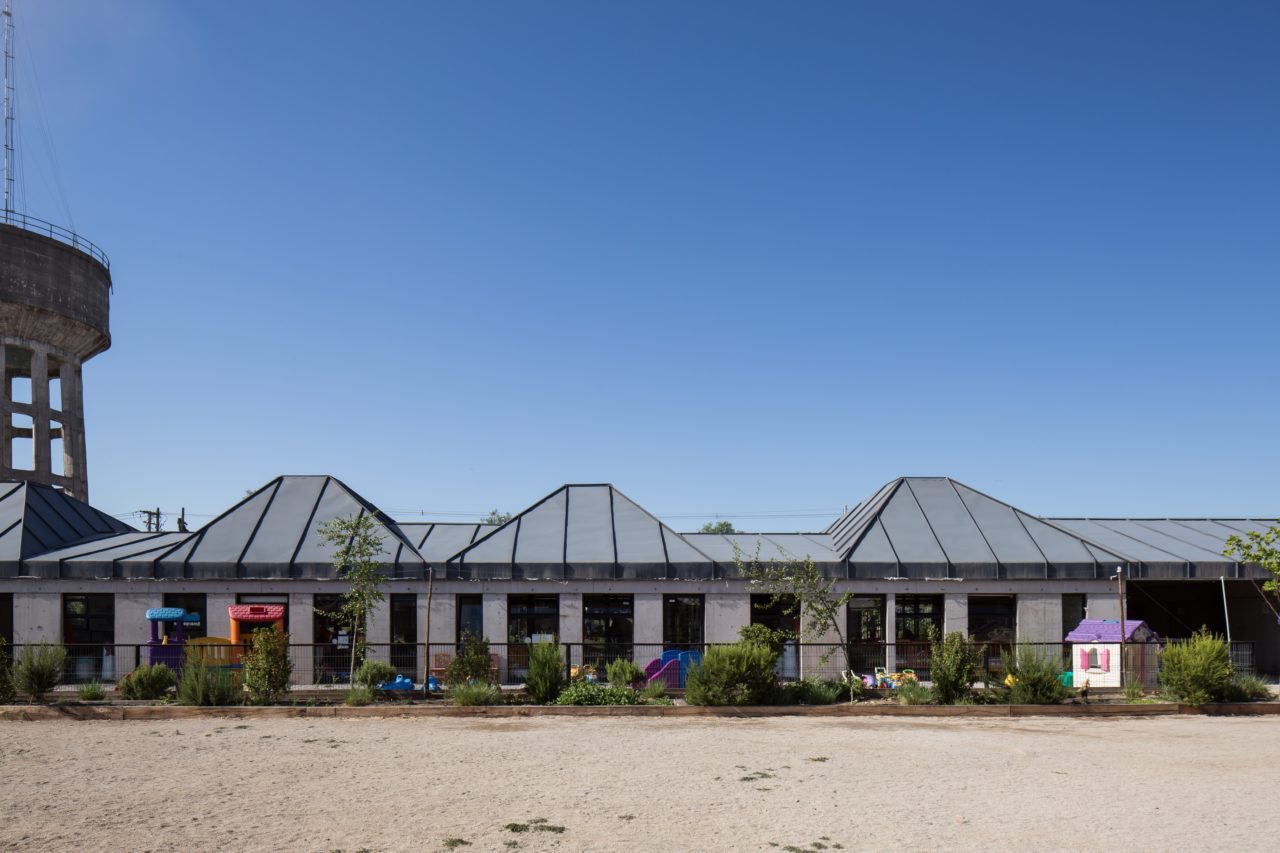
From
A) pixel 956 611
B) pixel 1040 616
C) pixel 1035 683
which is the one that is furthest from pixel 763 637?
pixel 1040 616

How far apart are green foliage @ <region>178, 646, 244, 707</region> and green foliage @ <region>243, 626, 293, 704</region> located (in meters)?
0.34

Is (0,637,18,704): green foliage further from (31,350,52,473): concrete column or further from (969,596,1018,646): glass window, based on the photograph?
(969,596,1018,646): glass window

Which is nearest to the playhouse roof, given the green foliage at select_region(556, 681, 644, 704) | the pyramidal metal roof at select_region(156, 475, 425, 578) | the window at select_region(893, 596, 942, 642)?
the window at select_region(893, 596, 942, 642)

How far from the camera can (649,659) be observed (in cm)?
2717

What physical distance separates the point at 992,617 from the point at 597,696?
14926mm

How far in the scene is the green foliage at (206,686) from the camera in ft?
70.3

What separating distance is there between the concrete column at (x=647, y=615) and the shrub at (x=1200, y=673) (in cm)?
1403

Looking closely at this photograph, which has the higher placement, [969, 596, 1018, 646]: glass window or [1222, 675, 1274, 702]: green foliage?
[969, 596, 1018, 646]: glass window

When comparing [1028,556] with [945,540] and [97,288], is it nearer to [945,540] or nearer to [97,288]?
[945,540]

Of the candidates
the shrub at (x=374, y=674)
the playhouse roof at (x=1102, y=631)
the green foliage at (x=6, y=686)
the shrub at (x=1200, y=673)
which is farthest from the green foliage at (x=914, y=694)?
the green foliage at (x=6, y=686)

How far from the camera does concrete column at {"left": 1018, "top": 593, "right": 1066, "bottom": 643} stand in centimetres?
3027

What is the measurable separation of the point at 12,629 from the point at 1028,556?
107ft

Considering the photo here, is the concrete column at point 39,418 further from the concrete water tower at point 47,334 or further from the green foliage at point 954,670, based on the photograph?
the green foliage at point 954,670

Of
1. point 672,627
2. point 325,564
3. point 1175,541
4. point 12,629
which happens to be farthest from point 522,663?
point 1175,541
